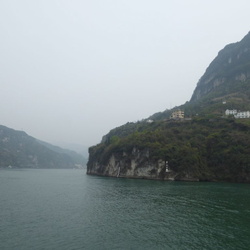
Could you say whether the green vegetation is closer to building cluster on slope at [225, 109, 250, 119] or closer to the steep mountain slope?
the steep mountain slope

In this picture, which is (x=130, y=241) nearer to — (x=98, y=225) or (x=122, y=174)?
(x=98, y=225)

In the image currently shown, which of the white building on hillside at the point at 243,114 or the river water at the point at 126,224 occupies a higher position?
the white building on hillside at the point at 243,114

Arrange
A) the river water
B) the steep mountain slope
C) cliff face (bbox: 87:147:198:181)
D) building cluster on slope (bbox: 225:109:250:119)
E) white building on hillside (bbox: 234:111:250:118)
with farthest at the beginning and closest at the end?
building cluster on slope (bbox: 225:109:250:119)
white building on hillside (bbox: 234:111:250:118)
cliff face (bbox: 87:147:198:181)
the steep mountain slope
the river water

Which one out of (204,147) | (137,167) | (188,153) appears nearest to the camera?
(188,153)

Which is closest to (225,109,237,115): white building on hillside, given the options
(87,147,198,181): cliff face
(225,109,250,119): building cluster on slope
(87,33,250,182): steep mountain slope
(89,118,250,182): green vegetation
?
(225,109,250,119): building cluster on slope

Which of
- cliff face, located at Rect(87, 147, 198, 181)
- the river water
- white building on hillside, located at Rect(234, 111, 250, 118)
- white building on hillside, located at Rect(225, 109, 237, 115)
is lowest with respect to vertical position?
the river water

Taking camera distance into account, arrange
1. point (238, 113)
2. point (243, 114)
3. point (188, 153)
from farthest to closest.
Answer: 1. point (238, 113)
2. point (243, 114)
3. point (188, 153)

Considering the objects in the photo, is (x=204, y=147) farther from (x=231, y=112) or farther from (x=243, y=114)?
(x=231, y=112)

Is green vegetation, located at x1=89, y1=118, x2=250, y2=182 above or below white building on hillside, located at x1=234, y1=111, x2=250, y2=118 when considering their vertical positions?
below

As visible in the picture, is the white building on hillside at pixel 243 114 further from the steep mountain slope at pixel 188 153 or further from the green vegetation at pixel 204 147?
the steep mountain slope at pixel 188 153

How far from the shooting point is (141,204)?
44438 mm

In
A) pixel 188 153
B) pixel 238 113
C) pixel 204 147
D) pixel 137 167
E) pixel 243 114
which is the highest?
pixel 238 113

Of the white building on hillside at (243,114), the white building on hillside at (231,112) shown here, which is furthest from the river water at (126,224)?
the white building on hillside at (231,112)

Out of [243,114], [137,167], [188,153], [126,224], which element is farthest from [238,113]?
[126,224]
